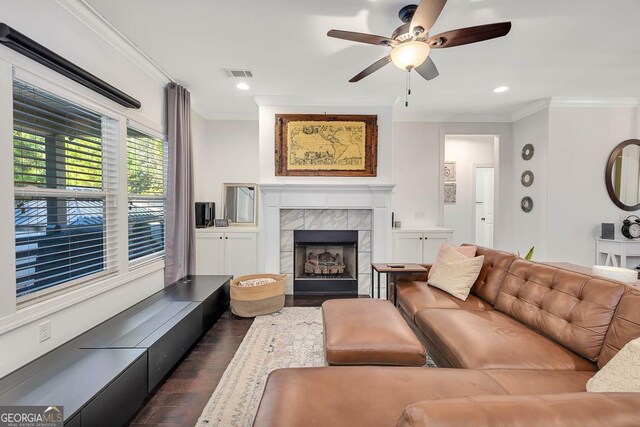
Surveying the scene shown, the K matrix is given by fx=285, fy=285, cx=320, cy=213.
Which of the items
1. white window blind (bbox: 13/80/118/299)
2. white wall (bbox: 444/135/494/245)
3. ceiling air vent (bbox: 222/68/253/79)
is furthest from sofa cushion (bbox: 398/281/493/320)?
white wall (bbox: 444/135/494/245)

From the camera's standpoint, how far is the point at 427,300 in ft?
8.20

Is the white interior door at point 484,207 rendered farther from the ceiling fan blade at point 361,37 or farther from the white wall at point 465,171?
the ceiling fan blade at point 361,37

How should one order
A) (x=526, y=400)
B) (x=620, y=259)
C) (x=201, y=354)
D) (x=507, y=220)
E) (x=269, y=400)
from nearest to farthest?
(x=526, y=400)
(x=269, y=400)
(x=201, y=354)
(x=620, y=259)
(x=507, y=220)

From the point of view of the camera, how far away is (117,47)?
2.47 meters

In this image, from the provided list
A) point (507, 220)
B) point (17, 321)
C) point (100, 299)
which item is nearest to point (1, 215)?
point (17, 321)

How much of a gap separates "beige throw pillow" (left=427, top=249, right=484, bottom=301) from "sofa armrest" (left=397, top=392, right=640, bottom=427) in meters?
1.94

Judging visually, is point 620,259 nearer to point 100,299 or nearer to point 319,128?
point 319,128

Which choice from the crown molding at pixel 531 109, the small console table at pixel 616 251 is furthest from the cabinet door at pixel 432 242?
the crown molding at pixel 531 109

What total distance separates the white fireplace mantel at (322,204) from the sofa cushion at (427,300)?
1.21 meters

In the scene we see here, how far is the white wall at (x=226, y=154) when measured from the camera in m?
4.59

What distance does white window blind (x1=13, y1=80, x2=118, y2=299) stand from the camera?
172 cm

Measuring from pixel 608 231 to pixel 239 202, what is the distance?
5.30 m

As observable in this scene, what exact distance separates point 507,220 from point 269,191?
3862mm

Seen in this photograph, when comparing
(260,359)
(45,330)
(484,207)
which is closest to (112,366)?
(45,330)
